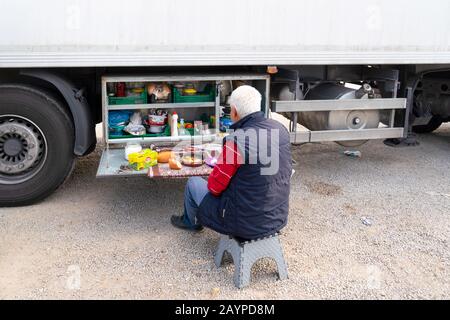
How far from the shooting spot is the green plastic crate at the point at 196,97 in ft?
16.4

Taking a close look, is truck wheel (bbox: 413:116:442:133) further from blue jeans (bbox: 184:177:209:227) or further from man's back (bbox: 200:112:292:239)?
man's back (bbox: 200:112:292:239)

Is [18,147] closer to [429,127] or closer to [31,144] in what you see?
[31,144]

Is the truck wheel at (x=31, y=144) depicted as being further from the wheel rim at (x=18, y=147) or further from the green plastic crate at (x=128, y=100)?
the green plastic crate at (x=128, y=100)

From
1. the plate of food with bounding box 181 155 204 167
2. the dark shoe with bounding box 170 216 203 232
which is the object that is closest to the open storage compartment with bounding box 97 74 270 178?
the plate of food with bounding box 181 155 204 167

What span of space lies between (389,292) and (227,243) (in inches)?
45.3

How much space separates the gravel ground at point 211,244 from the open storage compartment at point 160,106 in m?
0.60

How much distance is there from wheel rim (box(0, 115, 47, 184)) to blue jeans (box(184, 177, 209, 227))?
5.09ft

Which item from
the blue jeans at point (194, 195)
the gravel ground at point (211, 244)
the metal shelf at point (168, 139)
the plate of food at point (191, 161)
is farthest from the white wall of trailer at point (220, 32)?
the gravel ground at point (211, 244)

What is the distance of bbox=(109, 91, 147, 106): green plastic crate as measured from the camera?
4852mm

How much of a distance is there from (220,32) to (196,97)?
0.71 metres

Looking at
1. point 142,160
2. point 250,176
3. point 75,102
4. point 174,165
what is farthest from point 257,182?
point 75,102

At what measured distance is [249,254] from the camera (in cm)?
347
